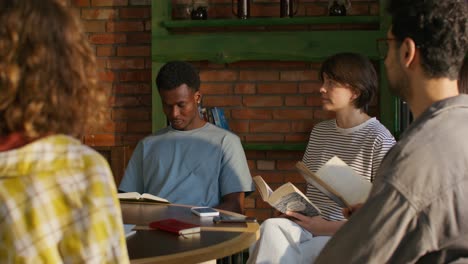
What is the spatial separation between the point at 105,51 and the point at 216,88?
0.74 metres

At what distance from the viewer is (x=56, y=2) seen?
3.41 feet

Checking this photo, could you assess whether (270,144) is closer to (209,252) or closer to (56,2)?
(209,252)

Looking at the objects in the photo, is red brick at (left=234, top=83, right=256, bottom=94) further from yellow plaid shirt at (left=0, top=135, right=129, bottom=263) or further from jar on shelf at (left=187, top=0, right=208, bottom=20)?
yellow plaid shirt at (left=0, top=135, right=129, bottom=263)

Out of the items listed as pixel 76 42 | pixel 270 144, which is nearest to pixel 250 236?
pixel 76 42

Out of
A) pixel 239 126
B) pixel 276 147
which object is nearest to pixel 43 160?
pixel 276 147

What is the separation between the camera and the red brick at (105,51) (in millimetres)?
4156

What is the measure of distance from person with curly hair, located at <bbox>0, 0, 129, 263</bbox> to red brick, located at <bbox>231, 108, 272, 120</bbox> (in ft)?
9.76

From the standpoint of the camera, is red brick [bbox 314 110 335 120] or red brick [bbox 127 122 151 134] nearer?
red brick [bbox 314 110 335 120]

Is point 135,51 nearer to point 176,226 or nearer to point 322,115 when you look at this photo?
point 322,115

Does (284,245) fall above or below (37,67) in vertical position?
below

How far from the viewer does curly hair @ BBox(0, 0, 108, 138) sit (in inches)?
39.1

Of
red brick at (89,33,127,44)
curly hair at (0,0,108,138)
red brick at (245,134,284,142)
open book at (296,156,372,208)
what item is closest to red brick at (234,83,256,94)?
red brick at (245,134,284,142)

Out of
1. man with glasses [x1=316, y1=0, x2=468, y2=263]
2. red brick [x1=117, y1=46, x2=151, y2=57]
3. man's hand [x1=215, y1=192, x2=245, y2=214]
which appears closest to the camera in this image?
man with glasses [x1=316, y1=0, x2=468, y2=263]

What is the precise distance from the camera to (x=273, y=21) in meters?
3.85
